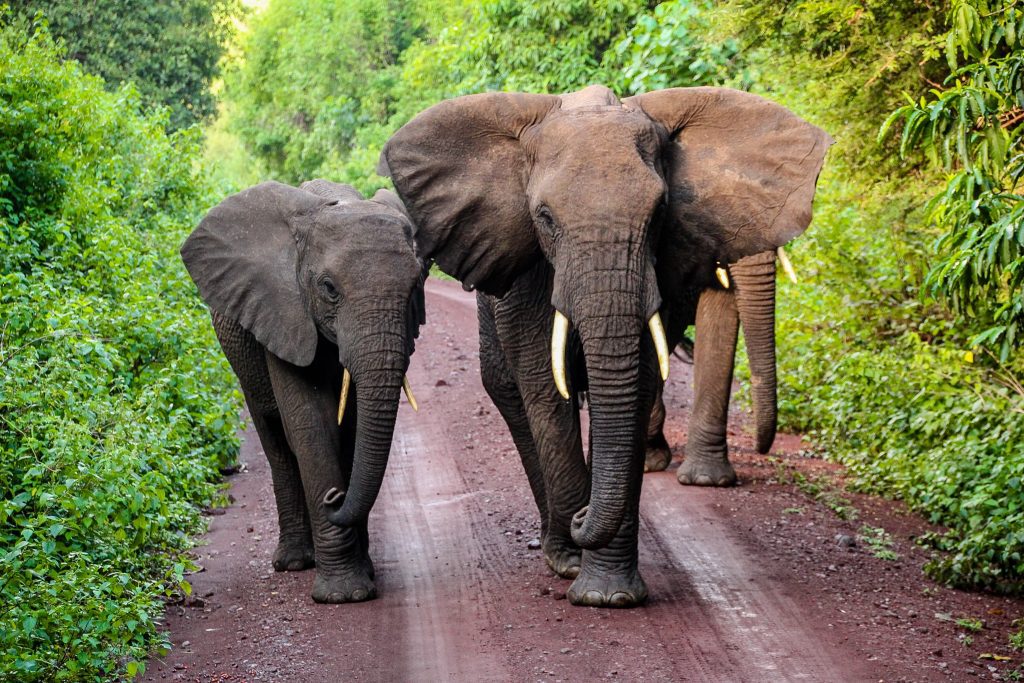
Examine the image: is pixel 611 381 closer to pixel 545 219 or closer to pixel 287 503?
pixel 545 219

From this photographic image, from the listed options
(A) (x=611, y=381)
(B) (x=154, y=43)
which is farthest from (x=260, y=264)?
(B) (x=154, y=43)

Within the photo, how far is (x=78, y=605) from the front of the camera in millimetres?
6062

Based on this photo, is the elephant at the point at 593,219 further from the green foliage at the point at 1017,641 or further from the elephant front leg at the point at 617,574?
the green foliage at the point at 1017,641

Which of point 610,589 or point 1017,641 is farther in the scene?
point 610,589

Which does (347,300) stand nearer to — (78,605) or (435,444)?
(78,605)

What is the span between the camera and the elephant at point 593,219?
6.25 m

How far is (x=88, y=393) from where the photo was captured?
8.62 m

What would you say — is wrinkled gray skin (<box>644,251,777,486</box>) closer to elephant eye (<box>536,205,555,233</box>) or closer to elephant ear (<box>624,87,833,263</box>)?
elephant ear (<box>624,87,833,263</box>)

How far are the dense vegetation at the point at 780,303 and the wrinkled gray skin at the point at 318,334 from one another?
734 mm

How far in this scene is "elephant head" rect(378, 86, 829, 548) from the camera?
631 centimetres

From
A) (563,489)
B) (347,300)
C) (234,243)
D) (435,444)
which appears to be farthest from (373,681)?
(435,444)

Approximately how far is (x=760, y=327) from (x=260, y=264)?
3957mm

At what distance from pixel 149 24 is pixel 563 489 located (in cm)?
2122

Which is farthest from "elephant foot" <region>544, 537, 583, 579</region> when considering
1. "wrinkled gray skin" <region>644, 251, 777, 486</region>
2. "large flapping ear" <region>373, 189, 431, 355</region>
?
"wrinkled gray skin" <region>644, 251, 777, 486</region>
